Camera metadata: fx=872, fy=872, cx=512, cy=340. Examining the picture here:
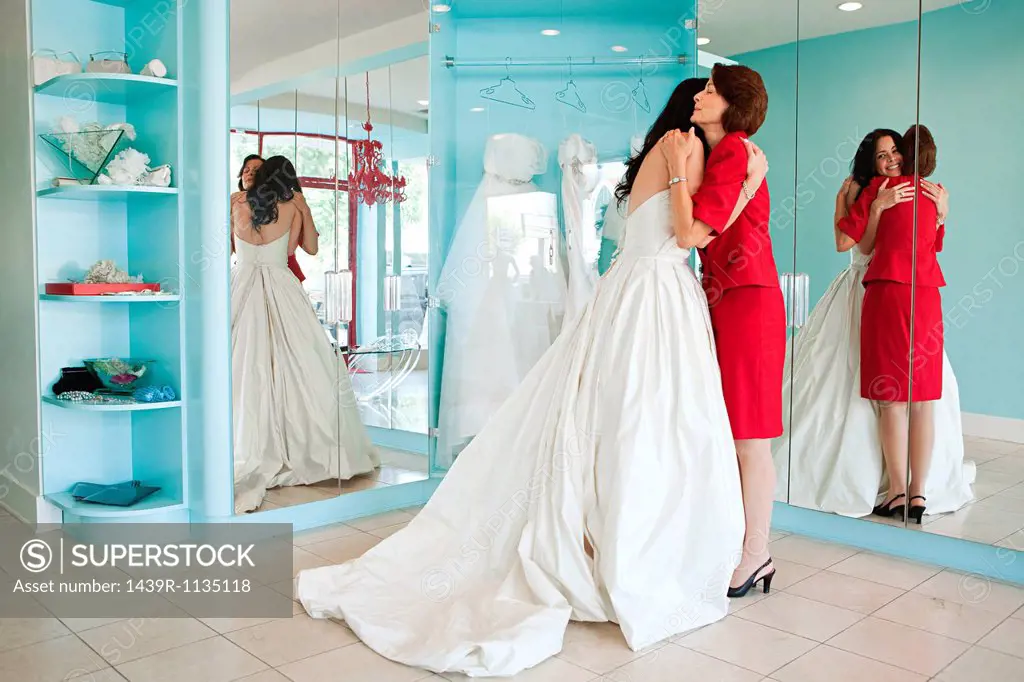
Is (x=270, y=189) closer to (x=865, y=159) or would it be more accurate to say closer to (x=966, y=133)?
(x=865, y=159)

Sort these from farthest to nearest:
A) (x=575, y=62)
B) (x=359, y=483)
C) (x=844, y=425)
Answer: (x=575, y=62)
(x=359, y=483)
(x=844, y=425)

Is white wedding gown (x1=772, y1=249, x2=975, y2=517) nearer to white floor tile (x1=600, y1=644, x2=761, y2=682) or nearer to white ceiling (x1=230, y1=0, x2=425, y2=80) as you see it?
white floor tile (x1=600, y1=644, x2=761, y2=682)

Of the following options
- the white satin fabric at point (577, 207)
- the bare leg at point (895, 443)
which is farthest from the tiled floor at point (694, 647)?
the white satin fabric at point (577, 207)

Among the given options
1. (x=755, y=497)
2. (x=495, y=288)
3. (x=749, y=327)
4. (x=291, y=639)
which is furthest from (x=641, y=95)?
(x=291, y=639)

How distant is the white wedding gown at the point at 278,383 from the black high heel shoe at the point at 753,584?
5.56 ft

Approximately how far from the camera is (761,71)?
355 cm

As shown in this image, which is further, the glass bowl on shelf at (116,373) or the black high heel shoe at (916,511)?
the glass bowl on shelf at (116,373)

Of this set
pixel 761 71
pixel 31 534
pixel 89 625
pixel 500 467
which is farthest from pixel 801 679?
pixel 31 534

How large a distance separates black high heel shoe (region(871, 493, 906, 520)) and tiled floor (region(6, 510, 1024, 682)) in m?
0.34

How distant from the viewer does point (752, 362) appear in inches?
111

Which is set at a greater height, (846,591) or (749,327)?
(749,327)

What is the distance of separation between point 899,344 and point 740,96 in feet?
3.58

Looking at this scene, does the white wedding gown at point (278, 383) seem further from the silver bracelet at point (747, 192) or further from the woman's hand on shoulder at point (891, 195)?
the woman's hand on shoulder at point (891, 195)

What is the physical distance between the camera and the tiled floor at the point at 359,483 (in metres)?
3.49
